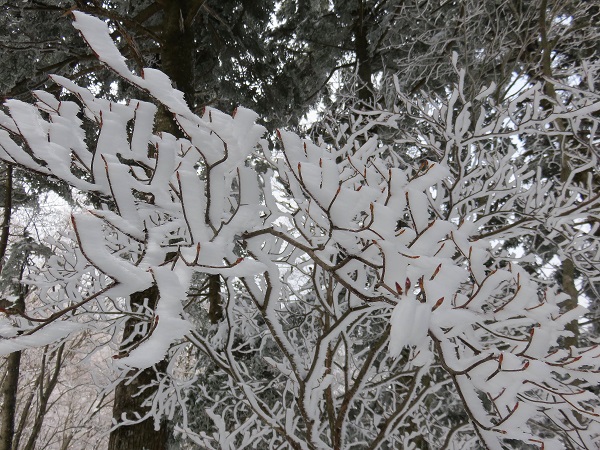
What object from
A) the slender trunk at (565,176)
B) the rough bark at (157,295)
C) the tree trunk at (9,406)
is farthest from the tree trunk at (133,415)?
the tree trunk at (9,406)

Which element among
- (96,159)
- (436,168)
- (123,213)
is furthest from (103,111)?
(436,168)

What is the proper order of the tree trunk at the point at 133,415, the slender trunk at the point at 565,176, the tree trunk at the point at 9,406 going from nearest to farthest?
the tree trunk at the point at 133,415
the slender trunk at the point at 565,176
the tree trunk at the point at 9,406

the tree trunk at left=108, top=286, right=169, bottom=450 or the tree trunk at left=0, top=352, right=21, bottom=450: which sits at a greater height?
the tree trunk at left=0, top=352, right=21, bottom=450

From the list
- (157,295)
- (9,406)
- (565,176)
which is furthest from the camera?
(9,406)

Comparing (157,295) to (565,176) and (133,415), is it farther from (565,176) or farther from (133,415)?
(565,176)

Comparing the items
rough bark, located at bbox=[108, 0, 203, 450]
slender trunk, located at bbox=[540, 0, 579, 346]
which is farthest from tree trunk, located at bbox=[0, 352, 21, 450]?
slender trunk, located at bbox=[540, 0, 579, 346]

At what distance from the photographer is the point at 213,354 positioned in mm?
1870

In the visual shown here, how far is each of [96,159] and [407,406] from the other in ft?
5.64

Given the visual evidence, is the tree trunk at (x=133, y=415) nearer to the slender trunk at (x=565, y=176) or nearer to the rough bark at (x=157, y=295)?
the rough bark at (x=157, y=295)

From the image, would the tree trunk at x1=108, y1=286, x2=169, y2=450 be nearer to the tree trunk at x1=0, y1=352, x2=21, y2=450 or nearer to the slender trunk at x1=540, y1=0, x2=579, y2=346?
the slender trunk at x1=540, y1=0, x2=579, y2=346

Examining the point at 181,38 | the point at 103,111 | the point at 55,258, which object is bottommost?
the point at 103,111

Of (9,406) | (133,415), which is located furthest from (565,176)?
(9,406)

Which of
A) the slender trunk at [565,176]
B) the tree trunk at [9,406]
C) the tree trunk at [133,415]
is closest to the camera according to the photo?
the tree trunk at [133,415]

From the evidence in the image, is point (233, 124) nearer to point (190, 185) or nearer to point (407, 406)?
point (190, 185)
